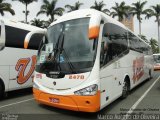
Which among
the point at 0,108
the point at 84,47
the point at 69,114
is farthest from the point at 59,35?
the point at 0,108

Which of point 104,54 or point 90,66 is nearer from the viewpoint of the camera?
point 90,66

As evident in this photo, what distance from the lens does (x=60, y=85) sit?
6938 millimetres

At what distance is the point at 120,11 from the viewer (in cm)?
5116

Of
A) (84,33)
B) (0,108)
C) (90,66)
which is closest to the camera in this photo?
(90,66)

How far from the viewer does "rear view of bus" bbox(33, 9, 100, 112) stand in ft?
21.5

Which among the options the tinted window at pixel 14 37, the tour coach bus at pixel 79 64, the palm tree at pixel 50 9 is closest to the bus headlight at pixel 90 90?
the tour coach bus at pixel 79 64

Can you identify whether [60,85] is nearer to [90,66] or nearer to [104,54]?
[90,66]

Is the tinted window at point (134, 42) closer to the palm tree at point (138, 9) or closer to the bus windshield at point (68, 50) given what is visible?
the bus windshield at point (68, 50)

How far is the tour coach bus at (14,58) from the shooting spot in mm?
9539

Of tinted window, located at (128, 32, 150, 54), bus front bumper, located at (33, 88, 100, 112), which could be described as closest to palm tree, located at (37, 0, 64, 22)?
tinted window, located at (128, 32, 150, 54)

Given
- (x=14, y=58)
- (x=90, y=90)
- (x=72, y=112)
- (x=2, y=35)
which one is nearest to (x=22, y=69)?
(x=14, y=58)

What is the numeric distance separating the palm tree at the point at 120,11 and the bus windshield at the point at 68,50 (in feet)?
148

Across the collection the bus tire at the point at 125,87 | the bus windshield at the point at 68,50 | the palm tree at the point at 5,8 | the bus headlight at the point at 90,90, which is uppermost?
the palm tree at the point at 5,8

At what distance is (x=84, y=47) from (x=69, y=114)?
213 centimetres
